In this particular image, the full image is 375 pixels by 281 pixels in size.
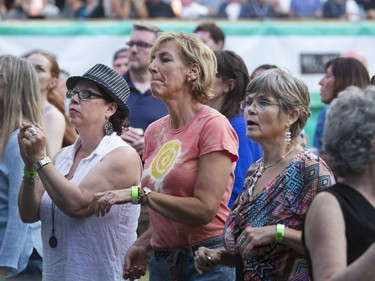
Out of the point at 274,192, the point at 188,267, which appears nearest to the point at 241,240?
the point at 274,192

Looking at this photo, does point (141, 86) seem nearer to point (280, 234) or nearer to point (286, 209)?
point (286, 209)

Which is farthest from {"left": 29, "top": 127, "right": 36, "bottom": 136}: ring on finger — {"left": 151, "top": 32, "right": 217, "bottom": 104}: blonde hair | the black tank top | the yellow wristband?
the black tank top

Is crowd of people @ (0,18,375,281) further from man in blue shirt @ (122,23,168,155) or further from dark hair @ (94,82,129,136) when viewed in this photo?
man in blue shirt @ (122,23,168,155)

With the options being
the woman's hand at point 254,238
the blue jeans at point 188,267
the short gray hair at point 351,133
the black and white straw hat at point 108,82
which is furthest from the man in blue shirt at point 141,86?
the short gray hair at point 351,133

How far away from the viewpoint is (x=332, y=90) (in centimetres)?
775

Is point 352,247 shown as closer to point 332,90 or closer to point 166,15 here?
point 332,90

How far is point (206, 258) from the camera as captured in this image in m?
4.75

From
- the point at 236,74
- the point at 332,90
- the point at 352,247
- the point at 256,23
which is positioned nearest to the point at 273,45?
the point at 256,23

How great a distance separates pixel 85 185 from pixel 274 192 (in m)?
1.20

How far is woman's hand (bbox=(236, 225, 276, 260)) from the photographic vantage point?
14.1 ft

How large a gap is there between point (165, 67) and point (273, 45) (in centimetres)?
768

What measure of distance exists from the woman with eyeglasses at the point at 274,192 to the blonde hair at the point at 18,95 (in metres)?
1.72

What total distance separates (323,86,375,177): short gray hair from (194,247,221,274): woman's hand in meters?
1.18

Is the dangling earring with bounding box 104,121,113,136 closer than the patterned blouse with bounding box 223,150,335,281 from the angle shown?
No
